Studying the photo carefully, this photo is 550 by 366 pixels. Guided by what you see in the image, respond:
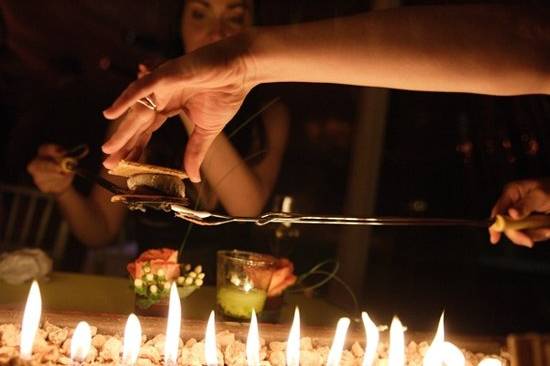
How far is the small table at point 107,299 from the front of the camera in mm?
1317

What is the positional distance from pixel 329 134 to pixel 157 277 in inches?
84.3

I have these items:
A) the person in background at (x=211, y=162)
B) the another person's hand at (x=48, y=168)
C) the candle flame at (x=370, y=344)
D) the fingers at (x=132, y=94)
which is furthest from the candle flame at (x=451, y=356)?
the another person's hand at (x=48, y=168)

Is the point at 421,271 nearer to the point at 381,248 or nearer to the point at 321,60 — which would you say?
the point at 381,248

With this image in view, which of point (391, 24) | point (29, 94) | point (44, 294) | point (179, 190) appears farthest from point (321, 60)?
point (29, 94)

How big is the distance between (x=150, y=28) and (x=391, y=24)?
1.71m

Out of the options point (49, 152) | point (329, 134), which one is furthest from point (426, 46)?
point (329, 134)

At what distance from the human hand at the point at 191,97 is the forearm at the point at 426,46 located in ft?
0.17

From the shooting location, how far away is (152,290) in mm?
1200

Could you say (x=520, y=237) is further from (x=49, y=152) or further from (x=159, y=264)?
(x=49, y=152)

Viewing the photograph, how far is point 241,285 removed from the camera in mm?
1277

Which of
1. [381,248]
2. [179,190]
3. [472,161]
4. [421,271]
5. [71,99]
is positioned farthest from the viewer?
[381,248]

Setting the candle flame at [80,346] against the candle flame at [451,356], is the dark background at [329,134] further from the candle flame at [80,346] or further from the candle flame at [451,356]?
the candle flame at [80,346]

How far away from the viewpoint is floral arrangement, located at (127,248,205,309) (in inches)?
47.6

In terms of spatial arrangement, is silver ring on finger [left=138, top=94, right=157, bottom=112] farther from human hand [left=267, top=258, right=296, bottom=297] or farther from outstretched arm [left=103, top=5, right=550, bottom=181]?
human hand [left=267, top=258, right=296, bottom=297]
